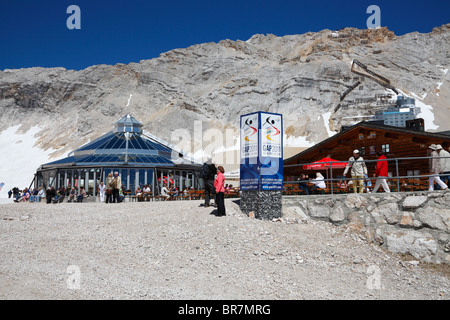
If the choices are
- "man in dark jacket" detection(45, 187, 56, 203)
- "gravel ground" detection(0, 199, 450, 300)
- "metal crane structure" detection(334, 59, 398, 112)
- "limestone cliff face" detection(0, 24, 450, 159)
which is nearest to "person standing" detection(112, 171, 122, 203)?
"man in dark jacket" detection(45, 187, 56, 203)

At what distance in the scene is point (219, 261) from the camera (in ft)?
33.5

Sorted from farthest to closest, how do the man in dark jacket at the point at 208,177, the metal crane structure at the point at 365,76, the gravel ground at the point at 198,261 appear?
the metal crane structure at the point at 365,76, the man in dark jacket at the point at 208,177, the gravel ground at the point at 198,261

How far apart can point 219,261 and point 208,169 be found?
556 cm

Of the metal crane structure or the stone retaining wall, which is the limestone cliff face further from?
the stone retaining wall

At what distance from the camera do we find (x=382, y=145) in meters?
22.6

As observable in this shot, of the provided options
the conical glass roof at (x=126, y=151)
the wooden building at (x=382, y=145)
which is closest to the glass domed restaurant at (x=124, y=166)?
the conical glass roof at (x=126, y=151)

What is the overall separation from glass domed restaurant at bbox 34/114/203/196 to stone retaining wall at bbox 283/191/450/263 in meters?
17.3

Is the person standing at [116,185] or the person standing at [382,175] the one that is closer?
the person standing at [382,175]

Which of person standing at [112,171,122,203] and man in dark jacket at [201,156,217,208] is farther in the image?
person standing at [112,171,122,203]

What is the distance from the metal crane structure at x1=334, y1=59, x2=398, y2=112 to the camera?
77.4 m

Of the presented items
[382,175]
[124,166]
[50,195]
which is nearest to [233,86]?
[124,166]

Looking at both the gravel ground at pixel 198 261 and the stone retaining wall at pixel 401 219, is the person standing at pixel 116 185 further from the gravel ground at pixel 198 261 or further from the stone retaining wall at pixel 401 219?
the stone retaining wall at pixel 401 219

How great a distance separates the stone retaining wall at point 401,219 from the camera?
1230 cm

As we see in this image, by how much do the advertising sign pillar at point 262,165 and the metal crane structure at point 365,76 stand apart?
63.1m
